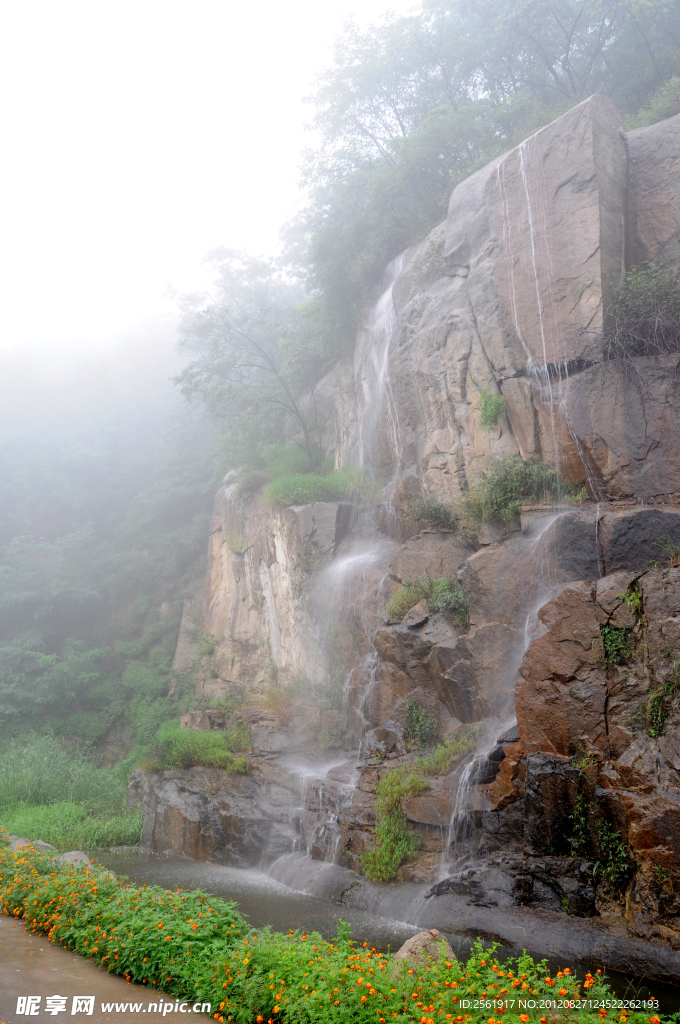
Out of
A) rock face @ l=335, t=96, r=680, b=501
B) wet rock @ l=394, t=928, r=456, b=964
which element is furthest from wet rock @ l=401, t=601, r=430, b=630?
wet rock @ l=394, t=928, r=456, b=964

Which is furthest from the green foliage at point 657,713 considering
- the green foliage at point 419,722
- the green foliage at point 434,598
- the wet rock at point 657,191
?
the wet rock at point 657,191

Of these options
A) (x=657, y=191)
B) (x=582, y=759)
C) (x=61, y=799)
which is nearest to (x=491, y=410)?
(x=657, y=191)

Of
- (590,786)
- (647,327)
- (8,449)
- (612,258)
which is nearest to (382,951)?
(590,786)

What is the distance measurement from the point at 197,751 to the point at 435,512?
6856 mm

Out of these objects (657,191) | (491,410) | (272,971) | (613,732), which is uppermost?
(657,191)

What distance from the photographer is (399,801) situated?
342 inches

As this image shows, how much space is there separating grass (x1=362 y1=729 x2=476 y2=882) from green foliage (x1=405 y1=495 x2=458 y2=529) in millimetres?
4168

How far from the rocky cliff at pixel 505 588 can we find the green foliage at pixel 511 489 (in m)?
0.31

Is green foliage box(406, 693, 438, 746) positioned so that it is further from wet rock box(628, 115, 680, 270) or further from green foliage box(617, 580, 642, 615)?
wet rock box(628, 115, 680, 270)

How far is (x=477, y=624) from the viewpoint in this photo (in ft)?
32.2

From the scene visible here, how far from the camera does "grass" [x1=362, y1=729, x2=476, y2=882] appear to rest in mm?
8188

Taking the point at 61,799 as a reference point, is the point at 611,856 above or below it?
above

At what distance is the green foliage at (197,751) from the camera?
1237 centimetres

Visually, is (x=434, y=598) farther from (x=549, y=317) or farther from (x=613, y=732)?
(x=549, y=317)
